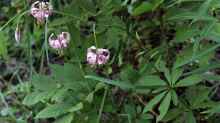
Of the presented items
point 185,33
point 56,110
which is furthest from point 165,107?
point 56,110

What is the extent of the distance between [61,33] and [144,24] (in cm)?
35

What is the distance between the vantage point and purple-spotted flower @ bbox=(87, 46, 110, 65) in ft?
5.13

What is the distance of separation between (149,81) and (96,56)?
0.18m

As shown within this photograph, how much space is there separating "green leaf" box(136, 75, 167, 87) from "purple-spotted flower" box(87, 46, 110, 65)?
13cm

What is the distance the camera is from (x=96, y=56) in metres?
1.56

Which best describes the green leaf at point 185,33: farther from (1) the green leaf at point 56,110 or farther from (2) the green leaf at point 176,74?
(1) the green leaf at point 56,110

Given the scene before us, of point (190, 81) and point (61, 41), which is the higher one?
point (61, 41)

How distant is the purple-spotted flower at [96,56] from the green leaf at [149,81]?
126mm

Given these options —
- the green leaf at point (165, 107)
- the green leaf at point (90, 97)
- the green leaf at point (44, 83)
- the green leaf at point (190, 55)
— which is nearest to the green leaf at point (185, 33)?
the green leaf at point (190, 55)

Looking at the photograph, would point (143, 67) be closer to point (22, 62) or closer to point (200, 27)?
point (200, 27)

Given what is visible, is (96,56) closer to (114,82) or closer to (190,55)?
(114,82)

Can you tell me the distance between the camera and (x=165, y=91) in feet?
5.10

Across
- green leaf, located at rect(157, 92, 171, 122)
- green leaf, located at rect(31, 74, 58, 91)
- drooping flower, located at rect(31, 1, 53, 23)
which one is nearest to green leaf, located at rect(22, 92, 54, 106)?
green leaf, located at rect(31, 74, 58, 91)

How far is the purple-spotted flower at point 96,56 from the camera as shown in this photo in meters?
1.56
